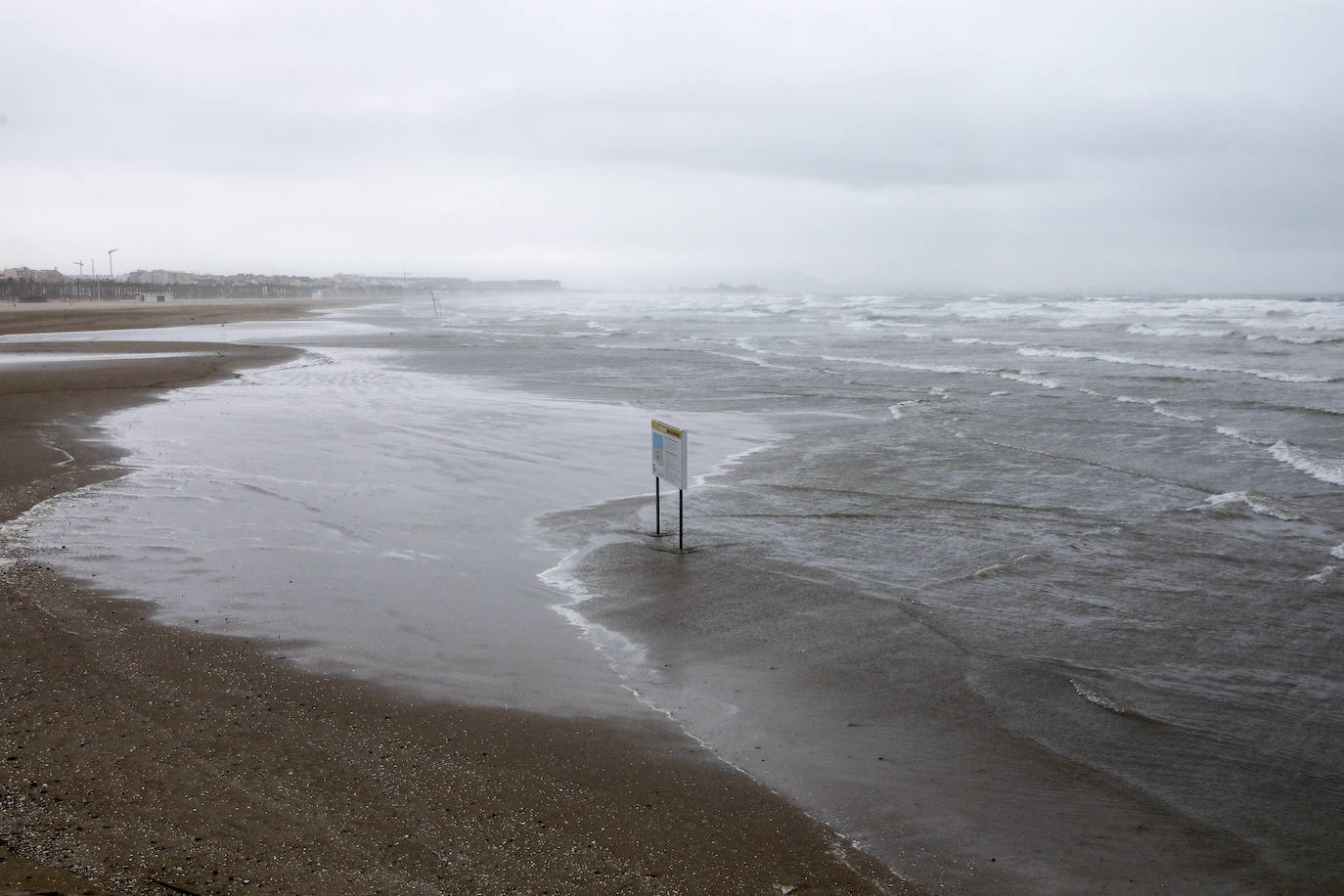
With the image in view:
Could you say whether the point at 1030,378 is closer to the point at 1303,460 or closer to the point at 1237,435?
the point at 1237,435

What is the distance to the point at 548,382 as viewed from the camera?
83.4ft

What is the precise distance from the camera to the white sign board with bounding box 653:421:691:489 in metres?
9.37

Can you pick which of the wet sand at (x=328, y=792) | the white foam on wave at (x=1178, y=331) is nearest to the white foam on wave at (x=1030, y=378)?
the white foam on wave at (x=1178, y=331)

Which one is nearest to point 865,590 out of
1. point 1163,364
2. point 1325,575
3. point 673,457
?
point 673,457

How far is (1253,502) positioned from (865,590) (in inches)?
260

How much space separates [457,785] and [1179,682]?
4.96m

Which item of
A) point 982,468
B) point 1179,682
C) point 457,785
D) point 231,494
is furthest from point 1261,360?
point 457,785

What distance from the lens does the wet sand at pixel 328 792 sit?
409cm

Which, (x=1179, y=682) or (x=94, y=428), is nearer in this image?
(x=1179, y=682)

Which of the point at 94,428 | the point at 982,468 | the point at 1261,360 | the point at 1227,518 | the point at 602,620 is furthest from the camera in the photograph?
A: the point at 1261,360

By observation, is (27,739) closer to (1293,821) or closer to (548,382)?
(1293,821)

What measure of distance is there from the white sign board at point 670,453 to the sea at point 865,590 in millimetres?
458

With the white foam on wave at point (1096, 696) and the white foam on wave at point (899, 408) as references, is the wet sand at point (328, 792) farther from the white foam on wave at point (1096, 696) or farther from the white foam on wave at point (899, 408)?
the white foam on wave at point (899, 408)

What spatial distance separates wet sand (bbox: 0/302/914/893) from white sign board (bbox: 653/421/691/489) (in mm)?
3936
